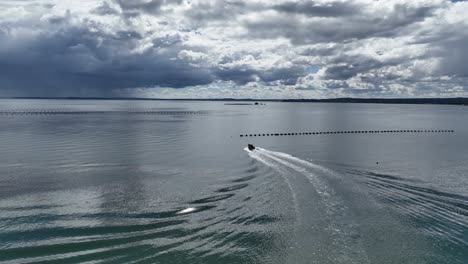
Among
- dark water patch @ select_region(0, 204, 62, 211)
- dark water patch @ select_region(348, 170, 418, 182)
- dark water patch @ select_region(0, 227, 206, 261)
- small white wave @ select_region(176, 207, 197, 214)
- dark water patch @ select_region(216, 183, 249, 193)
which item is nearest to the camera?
dark water patch @ select_region(0, 227, 206, 261)

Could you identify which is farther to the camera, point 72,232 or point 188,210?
point 188,210

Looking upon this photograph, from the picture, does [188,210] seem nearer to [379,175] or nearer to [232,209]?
[232,209]

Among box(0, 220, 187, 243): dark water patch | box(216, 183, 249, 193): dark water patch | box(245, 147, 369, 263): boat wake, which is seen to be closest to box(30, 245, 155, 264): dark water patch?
box(0, 220, 187, 243): dark water patch

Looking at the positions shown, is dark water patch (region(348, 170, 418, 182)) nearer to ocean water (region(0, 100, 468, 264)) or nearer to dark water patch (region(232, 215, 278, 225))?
ocean water (region(0, 100, 468, 264))

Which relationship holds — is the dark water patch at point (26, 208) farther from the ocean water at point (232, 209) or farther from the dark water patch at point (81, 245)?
the dark water patch at point (81, 245)

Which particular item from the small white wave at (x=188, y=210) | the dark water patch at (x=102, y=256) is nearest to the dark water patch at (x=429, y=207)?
the small white wave at (x=188, y=210)

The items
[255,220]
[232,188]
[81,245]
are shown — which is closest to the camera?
[81,245]

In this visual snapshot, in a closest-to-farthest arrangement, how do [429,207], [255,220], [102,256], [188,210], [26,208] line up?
[102,256]
[255,220]
[188,210]
[26,208]
[429,207]

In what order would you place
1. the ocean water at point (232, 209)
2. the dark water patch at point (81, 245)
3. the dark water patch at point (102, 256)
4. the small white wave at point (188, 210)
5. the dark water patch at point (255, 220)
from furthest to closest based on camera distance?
1. the small white wave at point (188, 210)
2. the dark water patch at point (255, 220)
3. the ocean water at point (232, 209)
4. the dark water patch at point (81, 245)
5. the dark water patch at point (102, 256)

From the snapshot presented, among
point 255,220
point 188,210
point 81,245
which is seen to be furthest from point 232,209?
point 81,245

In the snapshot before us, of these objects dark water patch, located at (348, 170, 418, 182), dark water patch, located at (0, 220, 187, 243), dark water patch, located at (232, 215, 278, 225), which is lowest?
dark water patch, located at (0, 220, 187, 243)

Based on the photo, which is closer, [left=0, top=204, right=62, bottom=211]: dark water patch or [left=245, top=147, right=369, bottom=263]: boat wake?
[left=245, top=147, right=369, bottom=263]: boat wake

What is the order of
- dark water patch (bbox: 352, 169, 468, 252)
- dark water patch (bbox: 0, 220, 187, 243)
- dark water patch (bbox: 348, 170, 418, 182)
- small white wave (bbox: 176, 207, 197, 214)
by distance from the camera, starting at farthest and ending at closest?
dark water patch (bbox: 348, 170, 418, 182) < small white wave (bbox: 176, 207, 197, 214) < dark water patch (bbox: 352, 169, 468, 252) < dark water patch (bbox: 0, 220, 187, 243)

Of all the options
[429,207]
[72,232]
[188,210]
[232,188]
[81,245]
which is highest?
[429,207]
